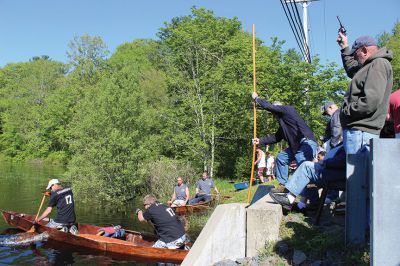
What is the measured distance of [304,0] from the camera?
19.5 meters

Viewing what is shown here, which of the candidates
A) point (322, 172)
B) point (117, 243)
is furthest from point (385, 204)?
point (117, 243)

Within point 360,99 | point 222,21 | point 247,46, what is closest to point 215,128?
point 247,46

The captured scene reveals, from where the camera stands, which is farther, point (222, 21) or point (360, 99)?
point (222, 21)

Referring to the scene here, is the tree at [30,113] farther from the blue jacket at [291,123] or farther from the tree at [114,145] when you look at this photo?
the blue jacket at [291,123]

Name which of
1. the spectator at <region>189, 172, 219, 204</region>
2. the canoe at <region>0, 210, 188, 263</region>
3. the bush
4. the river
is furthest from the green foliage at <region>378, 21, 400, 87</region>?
the canoe at <region>0, 210, 188, 263</region>

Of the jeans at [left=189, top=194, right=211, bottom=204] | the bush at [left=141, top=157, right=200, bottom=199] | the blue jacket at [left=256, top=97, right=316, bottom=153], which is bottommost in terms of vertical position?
the jeans at [left=189, top=194, right=211, bottom=204]

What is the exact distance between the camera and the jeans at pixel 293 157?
6.37m

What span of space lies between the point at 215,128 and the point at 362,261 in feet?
75.1

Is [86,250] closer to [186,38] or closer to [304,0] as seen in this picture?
[304,0]

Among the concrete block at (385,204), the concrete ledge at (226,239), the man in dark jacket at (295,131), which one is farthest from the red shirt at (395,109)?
the concrete ledge at (226,239)

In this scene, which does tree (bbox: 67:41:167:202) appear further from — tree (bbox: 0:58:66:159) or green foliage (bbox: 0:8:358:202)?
tree (bbox: 0:58:66:159)

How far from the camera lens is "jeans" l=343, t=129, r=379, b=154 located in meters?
4.40

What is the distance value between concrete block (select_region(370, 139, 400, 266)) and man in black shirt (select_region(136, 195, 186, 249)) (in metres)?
6.46

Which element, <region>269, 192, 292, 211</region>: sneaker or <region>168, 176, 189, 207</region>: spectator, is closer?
<region>269, 192, 292, 211</region>: sneaker
